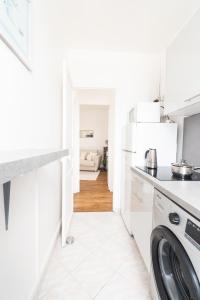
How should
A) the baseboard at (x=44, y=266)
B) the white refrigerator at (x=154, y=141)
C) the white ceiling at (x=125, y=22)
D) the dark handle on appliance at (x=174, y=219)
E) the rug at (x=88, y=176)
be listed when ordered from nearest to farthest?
the dark handle on appliance at (x=174, y=219) → the baseboard at (x=44, y=266) → the white ceiling at (x=125, y=22) → the white refrigerator at (x=154, y=141) → the rug at (x=88, y=176)

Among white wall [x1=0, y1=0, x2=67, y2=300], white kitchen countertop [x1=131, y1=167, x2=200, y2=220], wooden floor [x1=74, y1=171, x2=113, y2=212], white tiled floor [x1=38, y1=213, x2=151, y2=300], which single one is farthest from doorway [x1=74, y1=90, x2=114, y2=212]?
white kitchen countertop [x1=131, y1=167, x2=200, y2=220]

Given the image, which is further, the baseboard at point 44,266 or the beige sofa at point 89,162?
the beige sofa at point 89,162

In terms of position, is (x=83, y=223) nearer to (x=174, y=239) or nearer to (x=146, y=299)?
(x=146, y=299)

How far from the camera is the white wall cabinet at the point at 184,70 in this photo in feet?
4.08

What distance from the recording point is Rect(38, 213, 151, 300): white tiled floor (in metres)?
1.33

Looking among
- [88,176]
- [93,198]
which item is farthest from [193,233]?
[88,176]

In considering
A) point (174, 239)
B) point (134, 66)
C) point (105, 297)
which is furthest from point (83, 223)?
point (134, 66)

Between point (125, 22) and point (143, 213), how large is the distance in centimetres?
204

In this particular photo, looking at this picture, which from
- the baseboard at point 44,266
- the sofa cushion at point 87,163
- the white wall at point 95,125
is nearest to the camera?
the baseboard at point 44,266

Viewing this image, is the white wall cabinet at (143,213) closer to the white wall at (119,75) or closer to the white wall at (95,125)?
the white wall at (119,75)

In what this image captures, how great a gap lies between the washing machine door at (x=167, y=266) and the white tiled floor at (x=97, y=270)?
370 millimetres

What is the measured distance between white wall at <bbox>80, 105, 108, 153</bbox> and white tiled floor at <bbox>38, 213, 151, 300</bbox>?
5.08m

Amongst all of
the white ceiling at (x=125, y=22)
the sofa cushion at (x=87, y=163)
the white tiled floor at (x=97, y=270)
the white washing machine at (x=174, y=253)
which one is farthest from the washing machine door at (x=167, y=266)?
the sofa cushion at (x=87, y=163)

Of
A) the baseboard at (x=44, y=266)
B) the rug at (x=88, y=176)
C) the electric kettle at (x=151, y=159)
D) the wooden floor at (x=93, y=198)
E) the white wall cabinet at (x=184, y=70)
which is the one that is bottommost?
the wooden floor at (x=93, y=198)
